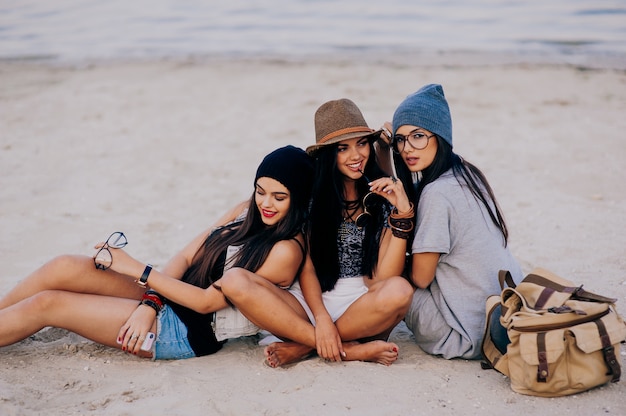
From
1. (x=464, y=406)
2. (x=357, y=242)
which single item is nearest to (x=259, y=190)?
(x=357, y=242)

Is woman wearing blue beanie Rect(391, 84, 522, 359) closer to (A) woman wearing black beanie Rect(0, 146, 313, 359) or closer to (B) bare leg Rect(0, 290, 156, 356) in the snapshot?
(A) woman wearing black beanie Rect(0, 146, 313, 359)

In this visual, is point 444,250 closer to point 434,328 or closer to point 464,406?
point 434,328

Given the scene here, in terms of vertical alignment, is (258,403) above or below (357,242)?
below

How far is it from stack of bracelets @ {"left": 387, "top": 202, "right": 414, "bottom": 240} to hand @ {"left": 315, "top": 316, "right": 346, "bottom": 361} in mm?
656

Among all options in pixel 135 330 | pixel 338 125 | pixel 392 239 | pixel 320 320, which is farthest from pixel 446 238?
pixel 135 330

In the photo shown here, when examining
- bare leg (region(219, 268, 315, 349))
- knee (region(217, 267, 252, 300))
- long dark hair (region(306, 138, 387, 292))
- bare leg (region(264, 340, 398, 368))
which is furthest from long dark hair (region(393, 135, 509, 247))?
knee (region(217, 267, 252, 300))

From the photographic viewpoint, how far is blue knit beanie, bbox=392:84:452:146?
4012 mm

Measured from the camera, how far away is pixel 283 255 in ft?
Answer: 13.4

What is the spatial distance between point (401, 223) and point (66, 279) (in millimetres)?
1953

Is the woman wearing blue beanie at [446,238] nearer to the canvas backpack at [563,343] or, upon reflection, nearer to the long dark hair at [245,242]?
the canvas backpack at [563,343]

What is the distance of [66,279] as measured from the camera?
4109 mm

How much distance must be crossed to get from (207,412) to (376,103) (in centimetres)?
642

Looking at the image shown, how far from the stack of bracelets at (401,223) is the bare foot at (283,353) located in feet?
2.80

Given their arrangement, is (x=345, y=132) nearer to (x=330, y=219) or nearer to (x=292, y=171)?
(x=292, y=171)
